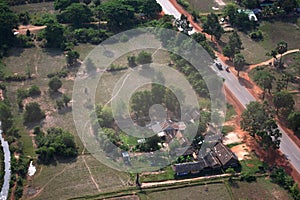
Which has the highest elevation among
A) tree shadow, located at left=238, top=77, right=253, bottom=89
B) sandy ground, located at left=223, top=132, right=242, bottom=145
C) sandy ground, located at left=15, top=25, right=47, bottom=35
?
tree shadow, located at left=238, top=77, right=253, bottom=89

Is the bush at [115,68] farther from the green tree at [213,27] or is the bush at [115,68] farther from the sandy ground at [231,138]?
the sandy ground at [231,138]

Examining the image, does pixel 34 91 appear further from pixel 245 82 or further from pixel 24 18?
pixel 245 82

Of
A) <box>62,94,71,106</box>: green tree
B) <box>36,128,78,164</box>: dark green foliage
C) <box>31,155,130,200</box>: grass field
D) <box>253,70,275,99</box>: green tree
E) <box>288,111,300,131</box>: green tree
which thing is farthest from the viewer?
<box>253,70,275,99</box>: green tree

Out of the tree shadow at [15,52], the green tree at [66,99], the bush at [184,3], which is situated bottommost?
the tree shadow at [15,52]

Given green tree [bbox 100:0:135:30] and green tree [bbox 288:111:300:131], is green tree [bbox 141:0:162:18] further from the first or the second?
green tree [bbox 288:111:300:131]

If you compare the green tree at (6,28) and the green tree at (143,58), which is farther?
the green tree at (6,28)

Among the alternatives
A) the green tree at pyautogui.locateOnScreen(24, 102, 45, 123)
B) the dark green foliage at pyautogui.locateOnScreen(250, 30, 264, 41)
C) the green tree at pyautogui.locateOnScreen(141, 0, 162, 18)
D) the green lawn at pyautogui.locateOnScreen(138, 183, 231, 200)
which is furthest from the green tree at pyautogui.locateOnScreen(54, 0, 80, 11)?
the green lawn at pyautogui.locateOnScreen(138, 183, 231, 200)

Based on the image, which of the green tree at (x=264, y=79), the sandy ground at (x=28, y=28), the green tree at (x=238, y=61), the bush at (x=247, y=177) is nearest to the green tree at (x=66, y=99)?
the sandy ground at (x=28, y=28)
